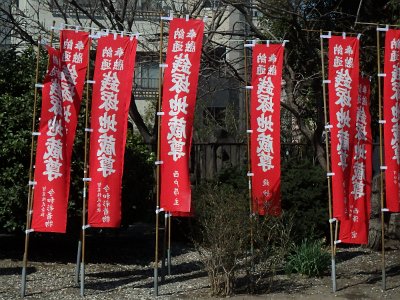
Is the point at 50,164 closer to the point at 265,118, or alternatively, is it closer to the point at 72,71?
the point at 72,71

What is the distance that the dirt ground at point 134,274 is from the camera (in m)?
9.13

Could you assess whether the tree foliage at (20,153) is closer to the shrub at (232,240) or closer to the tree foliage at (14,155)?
the tree foliage at (14,155)

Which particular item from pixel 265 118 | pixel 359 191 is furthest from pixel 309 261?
pixel 265 118

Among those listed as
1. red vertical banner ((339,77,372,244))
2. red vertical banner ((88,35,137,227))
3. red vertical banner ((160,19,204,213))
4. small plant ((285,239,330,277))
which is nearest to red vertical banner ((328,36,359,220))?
red vertical banner ((339,77,372,244))

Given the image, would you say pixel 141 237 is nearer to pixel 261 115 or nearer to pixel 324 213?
pixel 324 213

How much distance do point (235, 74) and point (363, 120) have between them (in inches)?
168

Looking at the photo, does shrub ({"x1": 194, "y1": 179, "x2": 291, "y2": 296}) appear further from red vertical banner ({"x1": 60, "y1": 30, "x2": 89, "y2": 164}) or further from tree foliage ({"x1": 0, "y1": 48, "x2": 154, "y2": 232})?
tree foliage ({"x1": 0, "y1": 48, "x2": 154, "y2": 232})

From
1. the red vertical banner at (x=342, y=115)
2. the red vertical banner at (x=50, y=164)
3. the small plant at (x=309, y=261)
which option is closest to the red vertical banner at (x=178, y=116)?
the red vertical banner at (x=50, y=164)

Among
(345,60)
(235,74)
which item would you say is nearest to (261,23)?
(235,74)

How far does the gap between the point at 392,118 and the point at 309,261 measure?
243cm

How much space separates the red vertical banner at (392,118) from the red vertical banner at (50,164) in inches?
176

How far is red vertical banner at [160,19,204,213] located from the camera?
895 centimetres

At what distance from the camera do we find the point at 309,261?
9992 mm

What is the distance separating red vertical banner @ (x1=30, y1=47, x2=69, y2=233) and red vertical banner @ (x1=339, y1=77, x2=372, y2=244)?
154 inches
